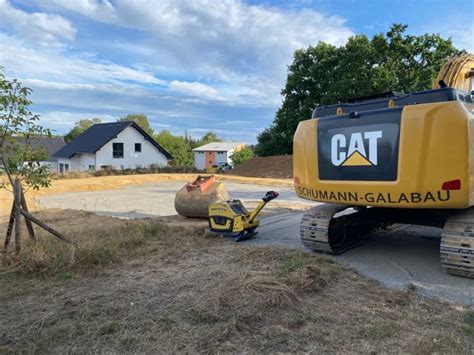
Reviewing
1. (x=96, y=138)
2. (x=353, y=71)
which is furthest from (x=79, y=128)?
(x=353, y=71)

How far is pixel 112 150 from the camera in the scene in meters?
42.4

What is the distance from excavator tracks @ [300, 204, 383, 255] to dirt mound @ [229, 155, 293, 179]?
23.6m

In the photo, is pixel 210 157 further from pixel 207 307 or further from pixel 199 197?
pixel 207 307

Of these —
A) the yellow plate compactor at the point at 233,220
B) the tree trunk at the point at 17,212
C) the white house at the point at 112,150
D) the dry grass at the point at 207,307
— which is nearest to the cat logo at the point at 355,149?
the dry grass at the point at 207,307

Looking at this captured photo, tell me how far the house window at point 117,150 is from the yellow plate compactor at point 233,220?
36.6m

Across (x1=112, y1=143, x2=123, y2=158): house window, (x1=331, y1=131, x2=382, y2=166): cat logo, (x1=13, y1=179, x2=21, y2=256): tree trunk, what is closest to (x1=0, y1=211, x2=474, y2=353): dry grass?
(x1=13, y1=179, x2=21, y2=256): tree trunk

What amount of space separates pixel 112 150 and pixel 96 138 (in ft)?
8.48

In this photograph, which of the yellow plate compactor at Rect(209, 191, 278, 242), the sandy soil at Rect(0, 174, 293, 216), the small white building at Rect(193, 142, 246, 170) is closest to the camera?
the yellow plate compactor at Rect(209, 191, 278, 242)

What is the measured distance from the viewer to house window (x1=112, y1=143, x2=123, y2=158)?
42500 millimetres

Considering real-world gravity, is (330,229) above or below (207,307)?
above

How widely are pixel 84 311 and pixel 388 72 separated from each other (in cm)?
3062

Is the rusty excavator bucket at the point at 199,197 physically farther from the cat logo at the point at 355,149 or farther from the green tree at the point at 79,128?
the green tree at the point at 79,128

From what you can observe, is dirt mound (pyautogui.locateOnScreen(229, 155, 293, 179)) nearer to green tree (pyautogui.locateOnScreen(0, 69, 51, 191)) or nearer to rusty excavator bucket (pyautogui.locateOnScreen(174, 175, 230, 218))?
rusty excavator bucket (pyautogui.locateOnScreen(174, 175, 230, 218))

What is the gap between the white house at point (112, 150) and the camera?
4178cm
